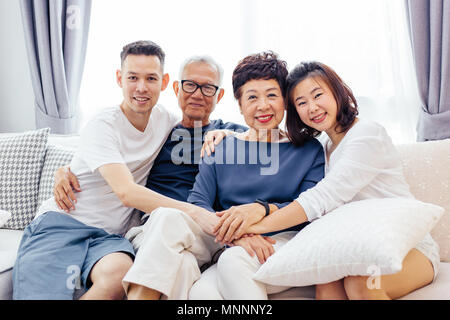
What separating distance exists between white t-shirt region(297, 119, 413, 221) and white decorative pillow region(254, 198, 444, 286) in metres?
0.10

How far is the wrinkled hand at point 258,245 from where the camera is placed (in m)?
1.14

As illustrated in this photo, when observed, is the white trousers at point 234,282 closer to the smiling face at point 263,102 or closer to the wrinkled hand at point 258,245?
the wrinkled hand at point 258,245

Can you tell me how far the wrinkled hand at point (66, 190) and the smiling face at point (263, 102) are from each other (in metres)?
0.73

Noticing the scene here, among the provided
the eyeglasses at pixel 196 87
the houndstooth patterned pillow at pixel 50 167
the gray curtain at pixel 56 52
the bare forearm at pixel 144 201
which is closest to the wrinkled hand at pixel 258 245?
the bare forearm at pixel 144 201

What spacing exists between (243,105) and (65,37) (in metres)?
1.62

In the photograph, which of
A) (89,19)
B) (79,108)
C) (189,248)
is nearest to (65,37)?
(89,19)

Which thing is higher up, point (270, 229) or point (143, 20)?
point (143, 20)

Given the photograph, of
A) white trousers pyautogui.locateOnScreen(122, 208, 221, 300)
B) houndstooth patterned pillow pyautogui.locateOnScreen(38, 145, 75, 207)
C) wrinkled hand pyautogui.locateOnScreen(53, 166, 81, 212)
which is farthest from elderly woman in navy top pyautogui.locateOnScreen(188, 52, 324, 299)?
houndstooth patterned pillow pyautogui.locateOnScreen(38, 145, 75, 207)

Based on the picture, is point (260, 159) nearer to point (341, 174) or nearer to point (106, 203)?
point (341, 174)

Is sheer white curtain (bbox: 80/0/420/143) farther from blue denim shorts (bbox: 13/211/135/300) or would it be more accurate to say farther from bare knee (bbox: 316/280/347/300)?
bare knee (bbox: 316/280/347/300)

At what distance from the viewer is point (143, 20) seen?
2502 mm

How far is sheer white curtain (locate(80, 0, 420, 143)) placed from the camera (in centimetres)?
216

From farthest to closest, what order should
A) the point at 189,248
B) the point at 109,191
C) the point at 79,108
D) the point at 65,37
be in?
the point at 79,108, the point at 65,37, the point at 109,191, the point at 189,248
